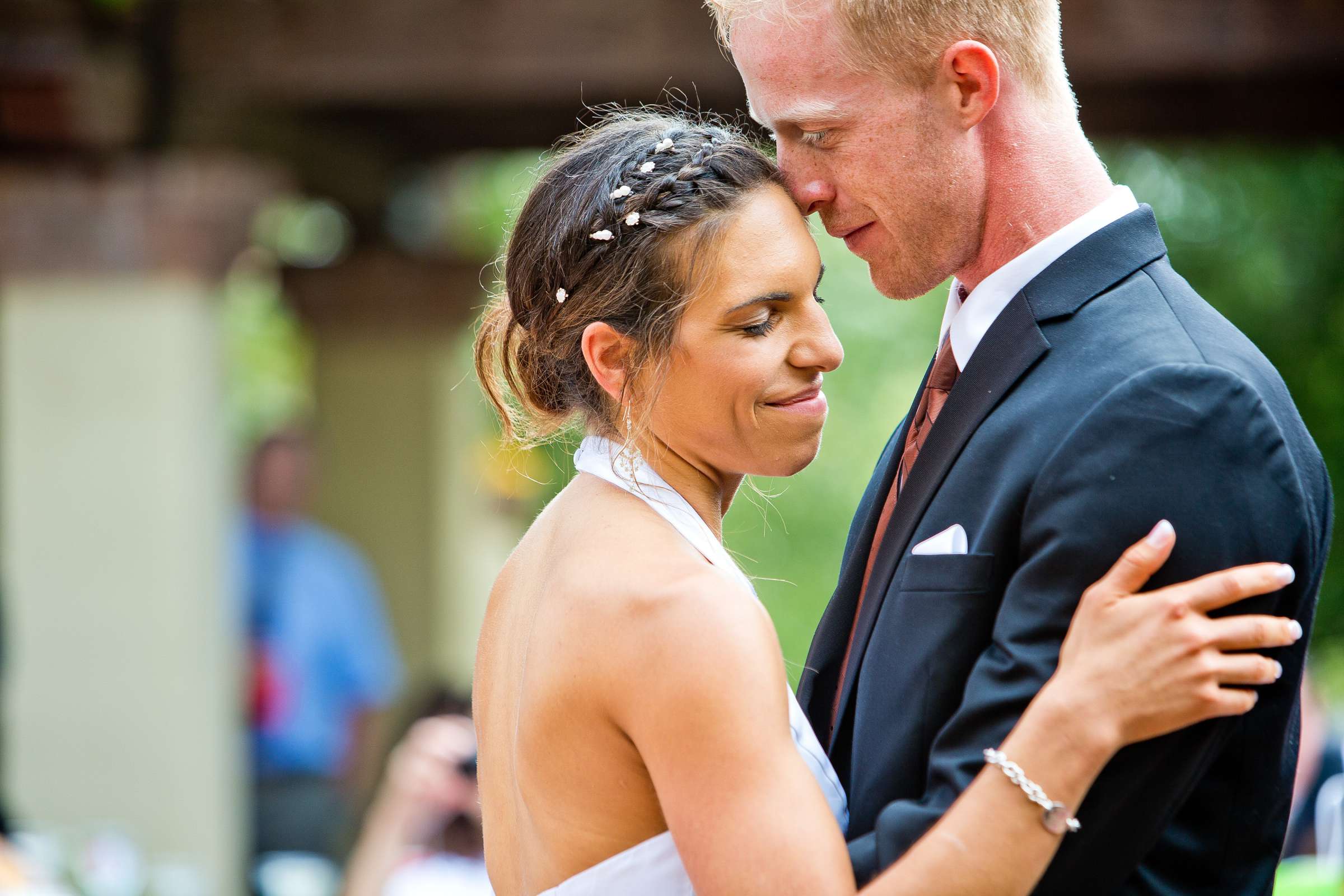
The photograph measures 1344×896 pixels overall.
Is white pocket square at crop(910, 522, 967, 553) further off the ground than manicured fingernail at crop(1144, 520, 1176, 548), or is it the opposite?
manicured fingernail at crop(1144, 520, 1176, 548)

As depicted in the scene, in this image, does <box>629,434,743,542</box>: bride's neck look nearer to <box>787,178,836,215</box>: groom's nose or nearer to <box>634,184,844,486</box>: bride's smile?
<box>634,184,844,486</box>: bride's smile

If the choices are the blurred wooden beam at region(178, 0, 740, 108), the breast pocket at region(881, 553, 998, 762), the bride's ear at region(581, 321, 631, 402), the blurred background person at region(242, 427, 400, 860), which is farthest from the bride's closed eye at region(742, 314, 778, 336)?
the blurred background person at region(242, 427, 400, 860)

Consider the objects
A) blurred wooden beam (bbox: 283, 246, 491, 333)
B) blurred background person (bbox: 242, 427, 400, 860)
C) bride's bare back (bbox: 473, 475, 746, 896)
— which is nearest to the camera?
bride's bare back (bbox: 473, 475, 746, 896)

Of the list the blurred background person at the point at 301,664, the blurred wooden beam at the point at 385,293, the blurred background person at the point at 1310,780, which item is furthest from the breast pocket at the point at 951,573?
the blurred wooden beam at the point at 385,293

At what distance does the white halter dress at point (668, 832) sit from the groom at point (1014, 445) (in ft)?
0.15

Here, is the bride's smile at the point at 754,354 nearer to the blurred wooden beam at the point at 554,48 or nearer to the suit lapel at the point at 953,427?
the suit lapel at the point at 953,427

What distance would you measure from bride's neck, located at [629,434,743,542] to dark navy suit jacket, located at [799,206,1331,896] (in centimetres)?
25

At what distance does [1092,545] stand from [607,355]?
655 millimetres

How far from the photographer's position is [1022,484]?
1617 mm

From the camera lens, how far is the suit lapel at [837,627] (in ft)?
6.49

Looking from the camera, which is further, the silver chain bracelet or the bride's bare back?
the bride's bare back

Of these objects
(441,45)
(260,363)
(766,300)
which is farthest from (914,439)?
(260,363)

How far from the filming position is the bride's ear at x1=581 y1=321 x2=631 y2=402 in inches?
73.6

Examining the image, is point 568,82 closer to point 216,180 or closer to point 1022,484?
point 216,180
